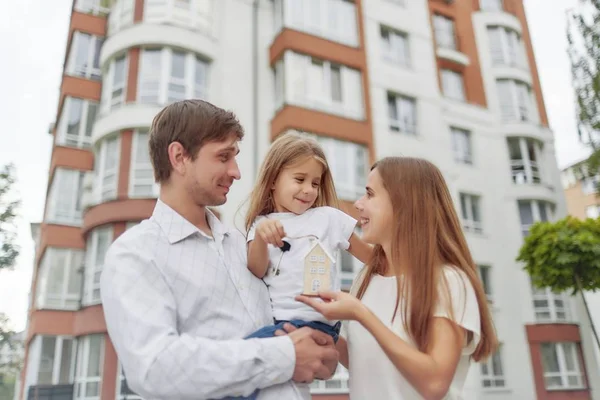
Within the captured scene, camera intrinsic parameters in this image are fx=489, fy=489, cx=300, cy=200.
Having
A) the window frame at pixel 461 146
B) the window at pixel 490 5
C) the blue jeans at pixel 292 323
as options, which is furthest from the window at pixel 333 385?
the window at pixel 490 5

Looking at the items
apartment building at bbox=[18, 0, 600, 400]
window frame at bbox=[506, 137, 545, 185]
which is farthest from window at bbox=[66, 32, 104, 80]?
window frame at bbox=[506, 137, 545, 185]

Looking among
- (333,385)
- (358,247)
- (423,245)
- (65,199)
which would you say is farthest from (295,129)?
(423,245)

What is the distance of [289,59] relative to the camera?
45.0 ft

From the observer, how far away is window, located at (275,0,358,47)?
1438cm

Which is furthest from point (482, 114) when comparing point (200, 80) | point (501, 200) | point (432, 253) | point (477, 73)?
point (432, 253)

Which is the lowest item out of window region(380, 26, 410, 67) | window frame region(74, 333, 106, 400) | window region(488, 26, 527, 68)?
window frame region(74, 333, 106, 400)

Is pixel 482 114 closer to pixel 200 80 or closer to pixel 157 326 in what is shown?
pixel 200 80

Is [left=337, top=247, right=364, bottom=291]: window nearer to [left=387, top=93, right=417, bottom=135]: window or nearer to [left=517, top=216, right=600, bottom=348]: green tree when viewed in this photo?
[left=517, top=216, right=600, bottom=348]: green tree

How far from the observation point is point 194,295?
6.19 ft

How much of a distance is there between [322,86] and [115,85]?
5857 mm

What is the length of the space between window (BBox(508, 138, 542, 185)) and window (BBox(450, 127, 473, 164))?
7.29 feet

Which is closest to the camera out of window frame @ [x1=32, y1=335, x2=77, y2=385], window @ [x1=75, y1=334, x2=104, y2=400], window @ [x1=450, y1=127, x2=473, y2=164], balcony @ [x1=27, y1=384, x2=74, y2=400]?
balcony @ [x1=27, y1=384, x2=74, y2=400]

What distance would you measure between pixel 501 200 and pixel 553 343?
5.35 metres

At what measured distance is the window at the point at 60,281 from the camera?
13859 mm
